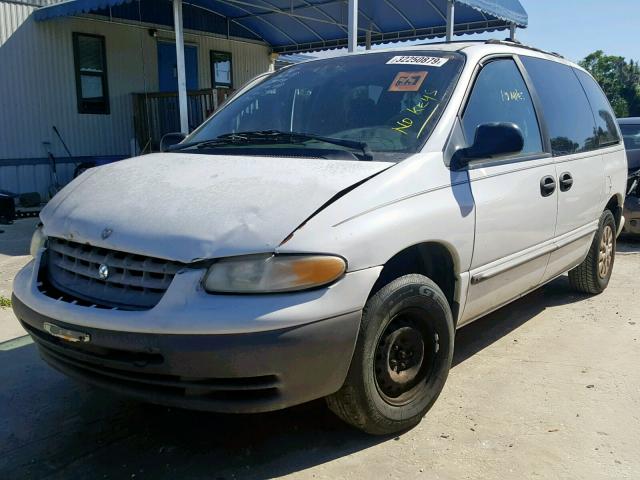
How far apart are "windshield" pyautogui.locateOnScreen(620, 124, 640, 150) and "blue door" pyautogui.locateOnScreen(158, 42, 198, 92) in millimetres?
8866

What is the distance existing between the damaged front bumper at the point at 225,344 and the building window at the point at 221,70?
12.4 m

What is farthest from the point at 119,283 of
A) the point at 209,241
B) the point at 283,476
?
the point at 283,476

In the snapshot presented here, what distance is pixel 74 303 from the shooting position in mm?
2535

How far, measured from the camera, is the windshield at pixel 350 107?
3.11 meters

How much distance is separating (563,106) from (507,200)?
1.48 meters

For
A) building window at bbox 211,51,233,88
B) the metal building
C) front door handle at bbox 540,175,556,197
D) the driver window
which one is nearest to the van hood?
the driver window

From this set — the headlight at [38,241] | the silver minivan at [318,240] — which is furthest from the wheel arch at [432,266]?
the headlight at [38,241]

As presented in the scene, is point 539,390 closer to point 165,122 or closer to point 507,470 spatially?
point 507,470

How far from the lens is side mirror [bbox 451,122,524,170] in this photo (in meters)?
3.04

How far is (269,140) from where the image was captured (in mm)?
3293

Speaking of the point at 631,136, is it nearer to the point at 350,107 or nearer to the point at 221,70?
the point at 350,107

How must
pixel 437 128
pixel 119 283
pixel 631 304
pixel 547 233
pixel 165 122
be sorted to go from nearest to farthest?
pixel 119 283, pixel 437 128, pixel 547 233, pixel 631 304, pixel 165 122

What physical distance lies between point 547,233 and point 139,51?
10.8 m

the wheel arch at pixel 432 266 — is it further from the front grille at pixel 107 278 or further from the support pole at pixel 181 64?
the support pole at pixel 181 64
